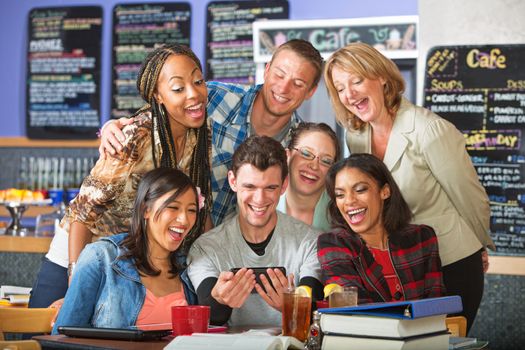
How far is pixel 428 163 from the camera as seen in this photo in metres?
3.22

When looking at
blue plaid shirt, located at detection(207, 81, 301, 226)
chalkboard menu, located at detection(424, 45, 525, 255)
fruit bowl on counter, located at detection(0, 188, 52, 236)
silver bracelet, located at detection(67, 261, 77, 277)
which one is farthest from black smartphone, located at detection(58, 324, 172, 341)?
fruit bowl on counter, located at detection(0, 188, 52, 236)

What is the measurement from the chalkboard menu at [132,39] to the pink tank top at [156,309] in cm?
474

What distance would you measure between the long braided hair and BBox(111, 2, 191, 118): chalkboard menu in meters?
4.23

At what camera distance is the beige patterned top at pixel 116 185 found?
305 centimetres

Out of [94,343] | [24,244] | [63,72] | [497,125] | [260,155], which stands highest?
[63,72]

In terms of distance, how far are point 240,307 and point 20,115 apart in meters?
5.32

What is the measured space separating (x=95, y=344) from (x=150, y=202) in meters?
0.74

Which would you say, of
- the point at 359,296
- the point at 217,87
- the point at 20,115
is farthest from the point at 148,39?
the point at 359,296

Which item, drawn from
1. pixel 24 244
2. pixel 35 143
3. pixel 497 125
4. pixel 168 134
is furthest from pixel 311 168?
pixel 35 143

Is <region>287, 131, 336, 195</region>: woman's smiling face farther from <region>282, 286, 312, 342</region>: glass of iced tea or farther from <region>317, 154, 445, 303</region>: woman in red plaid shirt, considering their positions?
<region>282, 286, 312, 342</region>: glass of iced tea

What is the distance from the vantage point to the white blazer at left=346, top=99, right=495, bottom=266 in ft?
10.4

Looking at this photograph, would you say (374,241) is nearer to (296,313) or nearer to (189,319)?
(296,313)

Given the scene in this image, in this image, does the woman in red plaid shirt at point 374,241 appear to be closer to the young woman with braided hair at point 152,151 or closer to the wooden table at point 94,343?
the young woman with braided hair at point 152,151

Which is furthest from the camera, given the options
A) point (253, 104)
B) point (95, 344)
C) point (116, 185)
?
point (253, 104)
